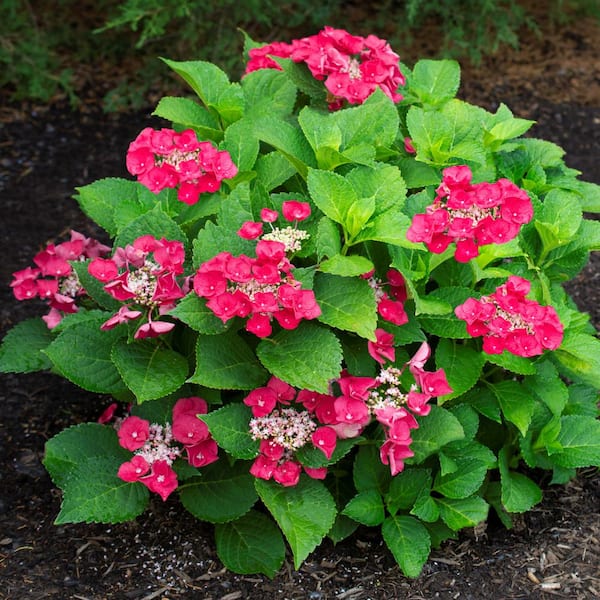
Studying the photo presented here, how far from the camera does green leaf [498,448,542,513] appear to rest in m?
2.69

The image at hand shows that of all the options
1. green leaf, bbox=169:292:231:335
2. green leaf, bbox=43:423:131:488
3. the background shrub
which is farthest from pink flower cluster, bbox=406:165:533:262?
the background shrub

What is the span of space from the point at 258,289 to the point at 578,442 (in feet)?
3.73

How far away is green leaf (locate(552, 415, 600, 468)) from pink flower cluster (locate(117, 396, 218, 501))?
3.30ft


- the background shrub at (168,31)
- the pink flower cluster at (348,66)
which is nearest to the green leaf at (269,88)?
the pink flower cluster at (348,66)

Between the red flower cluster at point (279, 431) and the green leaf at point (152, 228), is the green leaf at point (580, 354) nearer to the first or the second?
the red flower cluster at point (279, 431)

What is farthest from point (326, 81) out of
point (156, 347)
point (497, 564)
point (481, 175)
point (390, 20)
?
point (390, 20)

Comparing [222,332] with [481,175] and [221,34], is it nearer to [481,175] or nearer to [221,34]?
[481,175]

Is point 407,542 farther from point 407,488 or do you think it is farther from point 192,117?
point 192,117

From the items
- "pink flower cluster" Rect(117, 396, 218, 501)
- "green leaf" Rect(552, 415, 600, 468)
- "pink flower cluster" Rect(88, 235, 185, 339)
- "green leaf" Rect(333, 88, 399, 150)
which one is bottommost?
"pink flower cluster" Rect(117, 396, 218, 501)

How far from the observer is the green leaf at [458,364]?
254cm

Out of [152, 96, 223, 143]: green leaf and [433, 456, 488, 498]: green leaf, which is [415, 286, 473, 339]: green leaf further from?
[152, 96, 223, 143]: green leaf

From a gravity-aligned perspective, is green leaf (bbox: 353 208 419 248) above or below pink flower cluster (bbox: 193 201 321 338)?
above

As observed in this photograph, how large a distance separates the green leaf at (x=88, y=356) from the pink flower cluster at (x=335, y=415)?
1.30 ft

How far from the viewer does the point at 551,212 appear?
279 centimetres
